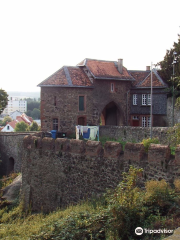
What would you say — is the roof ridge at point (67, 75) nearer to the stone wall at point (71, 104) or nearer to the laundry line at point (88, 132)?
the stone wall at point (71, 104)

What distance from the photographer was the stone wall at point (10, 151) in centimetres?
3009

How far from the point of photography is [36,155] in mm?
15852

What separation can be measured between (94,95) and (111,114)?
3.87m

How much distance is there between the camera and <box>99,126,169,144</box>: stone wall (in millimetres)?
19812

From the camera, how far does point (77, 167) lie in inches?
524

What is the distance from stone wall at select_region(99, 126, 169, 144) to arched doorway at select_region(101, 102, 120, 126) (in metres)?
6.61

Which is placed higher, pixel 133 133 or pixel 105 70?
pixel 105 70

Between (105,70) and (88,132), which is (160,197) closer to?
(88,132)

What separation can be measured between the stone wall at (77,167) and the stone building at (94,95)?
12.3 m

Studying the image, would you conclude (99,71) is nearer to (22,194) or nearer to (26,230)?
(22,194)

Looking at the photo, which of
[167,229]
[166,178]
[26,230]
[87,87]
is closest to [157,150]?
[166,178]

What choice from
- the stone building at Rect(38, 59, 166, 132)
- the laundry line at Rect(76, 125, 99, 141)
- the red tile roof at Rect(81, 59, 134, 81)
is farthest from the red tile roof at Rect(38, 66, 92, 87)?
the laundry line at Rect(76, 125, 99, 141)

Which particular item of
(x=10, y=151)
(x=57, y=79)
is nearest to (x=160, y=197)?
(x=57, y=79)

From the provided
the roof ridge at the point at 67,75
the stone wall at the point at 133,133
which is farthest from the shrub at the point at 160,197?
the roof ridge at the point at 67,75
